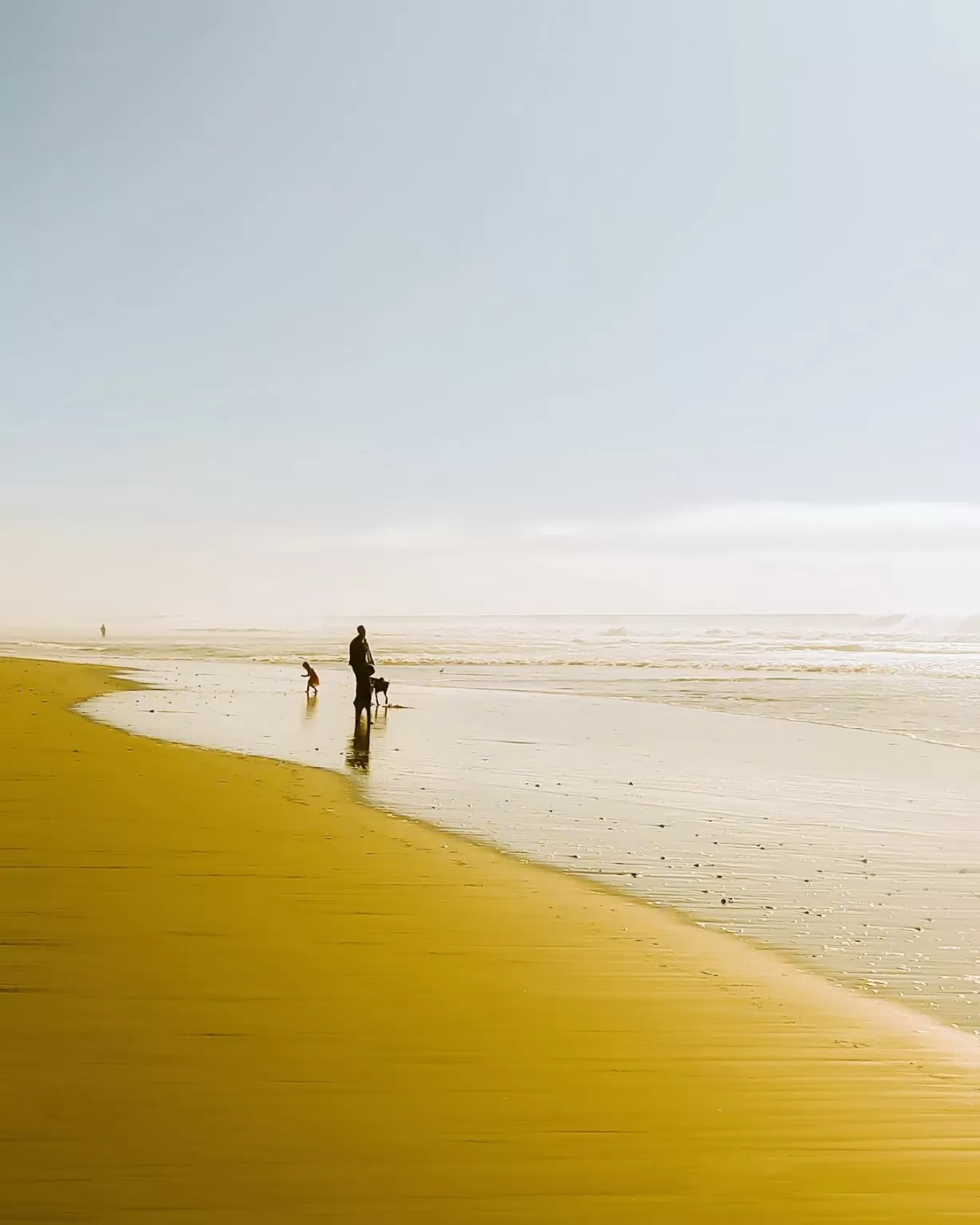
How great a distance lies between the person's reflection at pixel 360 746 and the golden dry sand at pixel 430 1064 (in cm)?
608

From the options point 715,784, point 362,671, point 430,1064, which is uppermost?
point 362,671

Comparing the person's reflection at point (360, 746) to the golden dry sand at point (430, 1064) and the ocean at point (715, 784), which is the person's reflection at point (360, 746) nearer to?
the ocean at point (715, 784)

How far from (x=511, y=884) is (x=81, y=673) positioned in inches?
1207

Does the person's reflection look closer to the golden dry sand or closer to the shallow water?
the shallow water

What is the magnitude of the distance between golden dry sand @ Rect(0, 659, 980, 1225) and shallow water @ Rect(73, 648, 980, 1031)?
77cm

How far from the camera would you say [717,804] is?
1063cm

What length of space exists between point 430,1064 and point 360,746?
1138 centimetres

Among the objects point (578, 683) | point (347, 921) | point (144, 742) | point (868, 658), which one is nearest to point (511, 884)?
point (347, 921)

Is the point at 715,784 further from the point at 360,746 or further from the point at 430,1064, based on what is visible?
the point at 430,1064

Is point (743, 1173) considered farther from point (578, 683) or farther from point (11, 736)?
point (578, 683)

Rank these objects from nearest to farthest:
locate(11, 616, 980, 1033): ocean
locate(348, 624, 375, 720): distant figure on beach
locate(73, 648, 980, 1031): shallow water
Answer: locate(73, 648, 980, 1031): shallow water → locate(11, 616, 980, 1033): ocean → locate(348, 624, 375, 720): distant figure on beach

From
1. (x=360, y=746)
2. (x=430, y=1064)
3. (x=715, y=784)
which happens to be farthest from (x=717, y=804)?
(x=430, y=1064)

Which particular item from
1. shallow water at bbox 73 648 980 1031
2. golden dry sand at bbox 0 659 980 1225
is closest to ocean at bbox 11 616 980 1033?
shallow water at bbox 73 648 980 1031

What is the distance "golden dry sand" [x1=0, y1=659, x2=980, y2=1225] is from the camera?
311cm
